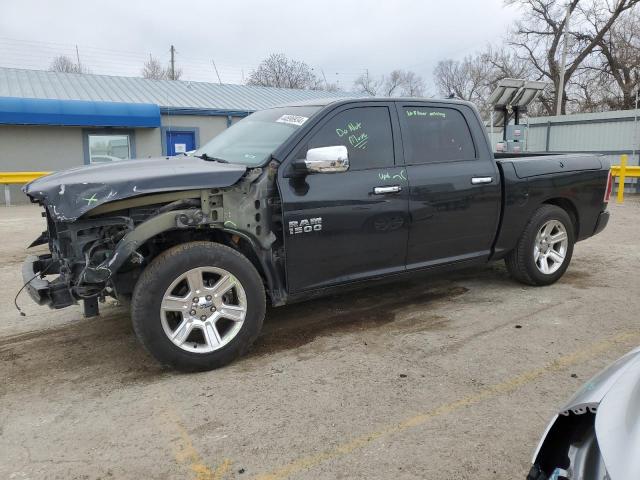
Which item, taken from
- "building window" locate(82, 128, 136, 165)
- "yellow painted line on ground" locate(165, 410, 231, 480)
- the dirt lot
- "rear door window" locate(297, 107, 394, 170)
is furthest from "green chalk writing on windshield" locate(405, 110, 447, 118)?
"building window" locate(82, 128, 136, 165)

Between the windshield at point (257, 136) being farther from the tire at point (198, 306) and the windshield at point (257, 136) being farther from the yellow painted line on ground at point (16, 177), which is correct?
the yellow painted line on ground at point (16, 177)

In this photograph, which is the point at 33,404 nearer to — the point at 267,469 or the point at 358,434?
the point at 267,469

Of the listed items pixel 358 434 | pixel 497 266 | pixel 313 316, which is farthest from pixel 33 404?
pixel 497 266

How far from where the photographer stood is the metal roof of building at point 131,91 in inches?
688

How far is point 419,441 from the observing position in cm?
277

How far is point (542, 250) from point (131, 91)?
1748cm

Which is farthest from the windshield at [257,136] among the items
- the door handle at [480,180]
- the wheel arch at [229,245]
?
the door handle at [480,180]

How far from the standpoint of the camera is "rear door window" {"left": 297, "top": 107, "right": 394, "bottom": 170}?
4.13 meters

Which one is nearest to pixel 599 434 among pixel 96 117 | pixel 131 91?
pixel 96 117

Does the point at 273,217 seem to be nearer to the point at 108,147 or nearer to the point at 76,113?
the point at 76,113

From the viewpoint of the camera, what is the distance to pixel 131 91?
63.0ft

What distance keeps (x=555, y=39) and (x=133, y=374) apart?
39056mm

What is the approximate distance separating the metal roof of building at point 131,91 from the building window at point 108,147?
4.25 feet

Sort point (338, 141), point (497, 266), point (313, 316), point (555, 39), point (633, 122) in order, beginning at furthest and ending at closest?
point (555, 39) → point (633, 122) → point (497, 266) → point (313, 316) → point (338, 141)
